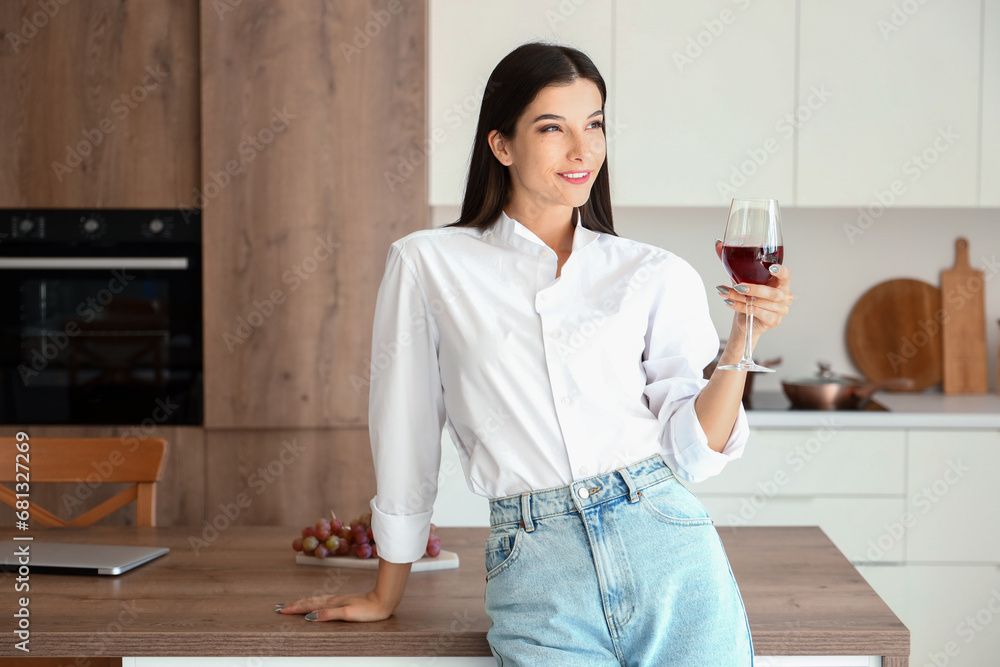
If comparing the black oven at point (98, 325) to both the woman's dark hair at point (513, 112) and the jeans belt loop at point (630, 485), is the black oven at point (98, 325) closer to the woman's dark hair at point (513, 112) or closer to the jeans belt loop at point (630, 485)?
the woman's dark hair at point (513, 112)

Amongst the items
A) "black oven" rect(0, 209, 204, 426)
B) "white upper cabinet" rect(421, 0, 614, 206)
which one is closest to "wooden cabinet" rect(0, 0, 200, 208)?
"black oven" rect(0, 209, 204, 426)

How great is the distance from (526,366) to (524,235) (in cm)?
20

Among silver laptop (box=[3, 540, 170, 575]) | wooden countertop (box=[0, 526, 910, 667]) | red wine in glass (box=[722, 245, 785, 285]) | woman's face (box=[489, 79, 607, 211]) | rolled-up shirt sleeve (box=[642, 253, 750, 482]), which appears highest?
woman's face (box=[489, 79, 607, 211])

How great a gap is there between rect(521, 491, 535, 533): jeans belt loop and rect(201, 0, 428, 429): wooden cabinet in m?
1.68

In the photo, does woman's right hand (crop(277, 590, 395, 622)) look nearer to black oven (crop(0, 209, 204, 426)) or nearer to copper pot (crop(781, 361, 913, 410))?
black oven (crop(0, 209, 204, 426))

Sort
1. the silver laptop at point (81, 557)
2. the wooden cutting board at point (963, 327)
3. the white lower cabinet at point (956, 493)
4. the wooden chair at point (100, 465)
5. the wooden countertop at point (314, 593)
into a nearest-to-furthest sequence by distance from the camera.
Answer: the wooden countertop at point (314, 593) → the silver laptop at point (81, 557) → the wooden chair at point (100, 465) → the white lower cabinet at point (956, 493) → the wooden cutting board at point (963, 327)

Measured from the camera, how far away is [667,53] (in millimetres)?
2867

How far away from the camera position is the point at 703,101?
2.88 m

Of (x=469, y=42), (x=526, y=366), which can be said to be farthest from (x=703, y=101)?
(x=526, y=366)

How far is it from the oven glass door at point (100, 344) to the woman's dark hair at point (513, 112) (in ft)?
5.57

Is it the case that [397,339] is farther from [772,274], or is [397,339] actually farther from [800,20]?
[800,20]

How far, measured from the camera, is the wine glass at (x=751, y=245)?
43.4 inches

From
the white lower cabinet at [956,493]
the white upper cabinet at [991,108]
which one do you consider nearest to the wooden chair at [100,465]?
the white lower cabinet at [956,493]

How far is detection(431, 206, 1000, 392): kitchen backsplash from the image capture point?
3293mm
